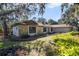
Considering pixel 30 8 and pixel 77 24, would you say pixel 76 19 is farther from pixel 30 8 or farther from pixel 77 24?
pixel 30 8

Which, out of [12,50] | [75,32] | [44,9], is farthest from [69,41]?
[12,50]

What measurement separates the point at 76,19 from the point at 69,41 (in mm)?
220

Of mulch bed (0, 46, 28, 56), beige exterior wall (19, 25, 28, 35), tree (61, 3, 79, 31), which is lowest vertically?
mulch bed (0, 46, 28, 56)

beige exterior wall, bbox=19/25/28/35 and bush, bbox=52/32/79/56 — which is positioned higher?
beige exterior wall, bbox=19/25/28/35

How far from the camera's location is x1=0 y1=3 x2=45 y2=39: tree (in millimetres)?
2072

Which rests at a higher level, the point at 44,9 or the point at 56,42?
the point at 44,9

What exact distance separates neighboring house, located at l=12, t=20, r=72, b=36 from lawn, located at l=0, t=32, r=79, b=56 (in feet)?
0.19

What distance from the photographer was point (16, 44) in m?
2.07

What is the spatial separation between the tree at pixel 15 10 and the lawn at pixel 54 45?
0.72 feet

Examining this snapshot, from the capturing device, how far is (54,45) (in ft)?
6.77

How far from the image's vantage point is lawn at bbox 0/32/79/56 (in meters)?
2.05

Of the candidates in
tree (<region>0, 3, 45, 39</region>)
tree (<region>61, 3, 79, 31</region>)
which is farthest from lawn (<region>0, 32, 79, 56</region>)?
tree (<region>0, 3, 45, 39</region>)

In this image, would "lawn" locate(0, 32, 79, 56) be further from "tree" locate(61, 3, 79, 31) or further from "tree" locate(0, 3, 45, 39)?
"tree" locate(0, 3, 45, 39)

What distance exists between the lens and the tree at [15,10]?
6.80 ft
